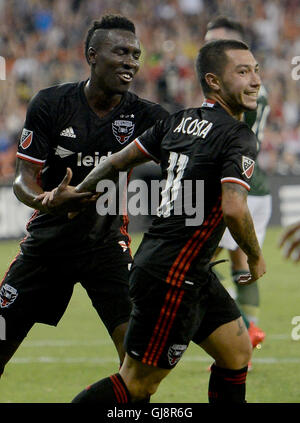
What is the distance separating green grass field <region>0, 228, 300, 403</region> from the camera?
630 cm

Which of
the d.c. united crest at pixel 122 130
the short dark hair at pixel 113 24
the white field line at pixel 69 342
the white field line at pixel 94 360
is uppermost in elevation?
the short dark hair at pixel 113 24

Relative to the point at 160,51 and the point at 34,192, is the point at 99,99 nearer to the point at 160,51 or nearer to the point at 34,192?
the point at 34,192

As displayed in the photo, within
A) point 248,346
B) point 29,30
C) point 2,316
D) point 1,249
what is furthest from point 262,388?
point 29,30

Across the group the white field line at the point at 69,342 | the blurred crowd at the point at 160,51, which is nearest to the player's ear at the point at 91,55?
the white field line at the point at 69,342

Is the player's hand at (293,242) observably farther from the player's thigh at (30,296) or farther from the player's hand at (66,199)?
the player's thigh at (30,296)

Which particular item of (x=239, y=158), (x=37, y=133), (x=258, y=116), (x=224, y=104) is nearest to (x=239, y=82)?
(x=224, y=104)

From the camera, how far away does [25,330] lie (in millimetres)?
5301

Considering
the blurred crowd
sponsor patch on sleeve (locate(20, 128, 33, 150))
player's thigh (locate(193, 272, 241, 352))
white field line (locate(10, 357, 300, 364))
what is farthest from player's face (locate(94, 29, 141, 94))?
the blurred crowd

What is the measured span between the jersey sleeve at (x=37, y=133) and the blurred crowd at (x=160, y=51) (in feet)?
38.8

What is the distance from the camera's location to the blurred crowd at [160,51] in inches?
746

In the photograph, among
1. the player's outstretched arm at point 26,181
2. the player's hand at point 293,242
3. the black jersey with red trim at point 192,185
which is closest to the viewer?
the player's hand at point 293,242

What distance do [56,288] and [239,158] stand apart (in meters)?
1.64

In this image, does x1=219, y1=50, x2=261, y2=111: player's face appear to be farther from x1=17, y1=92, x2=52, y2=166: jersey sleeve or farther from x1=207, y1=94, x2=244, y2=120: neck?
x1=17, y1=92, x2=52, y2=166: jersey sleeve

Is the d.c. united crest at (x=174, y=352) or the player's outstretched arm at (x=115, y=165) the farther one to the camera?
the player's outstretched arm at (x=115, y=165)
